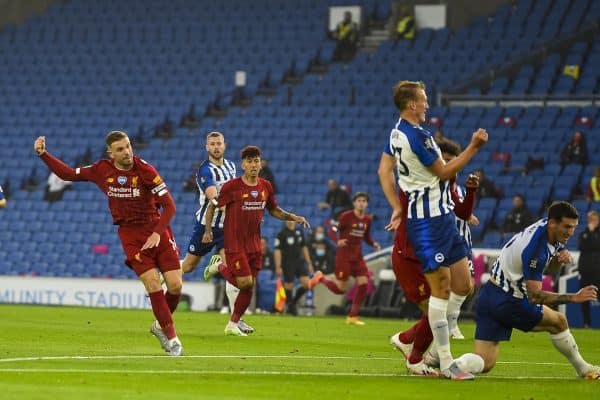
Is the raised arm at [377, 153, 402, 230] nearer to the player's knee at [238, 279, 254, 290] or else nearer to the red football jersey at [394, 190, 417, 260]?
the red football jersey at [394, 190, 417, 260]

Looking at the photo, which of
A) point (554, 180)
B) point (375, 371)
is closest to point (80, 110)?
point (554, 180)

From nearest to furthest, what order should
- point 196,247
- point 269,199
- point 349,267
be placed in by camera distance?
point 269,199 < point 196,247 < point 349,267

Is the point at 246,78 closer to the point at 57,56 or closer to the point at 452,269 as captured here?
the point at 57,56

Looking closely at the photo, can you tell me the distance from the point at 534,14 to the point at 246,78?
Result: 329 inches

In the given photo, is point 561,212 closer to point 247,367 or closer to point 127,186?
point 247,367

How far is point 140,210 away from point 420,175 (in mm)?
3041

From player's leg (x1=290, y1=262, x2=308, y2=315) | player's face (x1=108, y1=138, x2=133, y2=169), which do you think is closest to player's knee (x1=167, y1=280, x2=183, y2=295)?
player's face (x1=108, y1=138, x2=133, y2=169)

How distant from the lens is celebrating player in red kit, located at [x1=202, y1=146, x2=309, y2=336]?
15.7 metres

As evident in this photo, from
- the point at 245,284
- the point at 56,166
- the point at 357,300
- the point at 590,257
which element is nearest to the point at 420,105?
the point at 56,166

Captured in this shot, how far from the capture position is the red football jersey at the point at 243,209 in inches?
624

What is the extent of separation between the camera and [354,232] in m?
22.0

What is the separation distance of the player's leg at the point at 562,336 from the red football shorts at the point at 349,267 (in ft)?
37.0

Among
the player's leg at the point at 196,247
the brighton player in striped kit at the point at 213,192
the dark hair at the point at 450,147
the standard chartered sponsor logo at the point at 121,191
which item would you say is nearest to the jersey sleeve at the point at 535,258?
the dark hair at the point at 450,147

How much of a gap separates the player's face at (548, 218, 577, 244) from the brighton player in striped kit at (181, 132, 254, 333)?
23.0 feet
